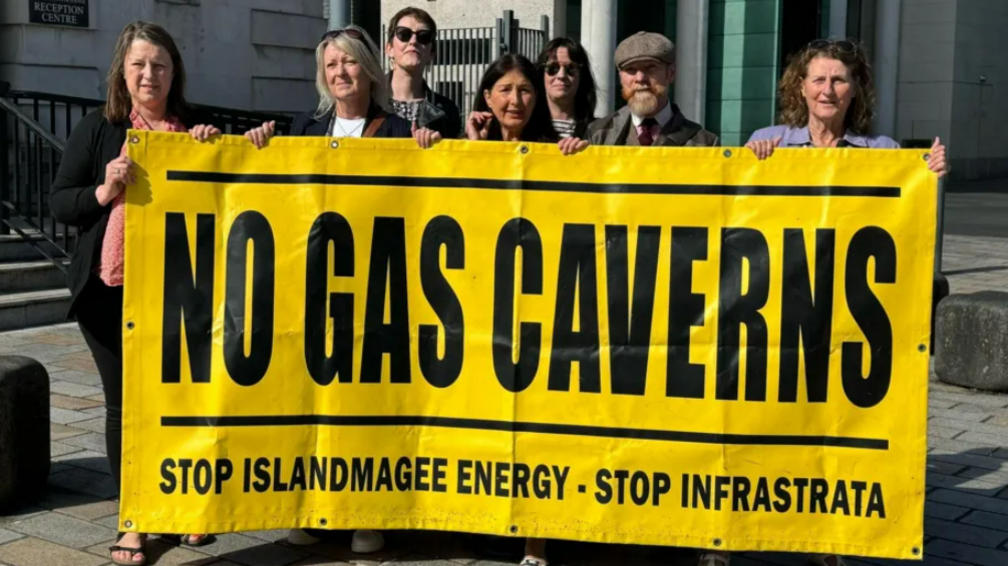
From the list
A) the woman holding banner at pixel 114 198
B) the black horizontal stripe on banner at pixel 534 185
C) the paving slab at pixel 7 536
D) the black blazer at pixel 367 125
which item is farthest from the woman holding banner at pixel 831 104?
the paving slab at pixel 7 536

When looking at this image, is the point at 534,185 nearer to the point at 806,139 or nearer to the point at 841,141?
the point at 806,139

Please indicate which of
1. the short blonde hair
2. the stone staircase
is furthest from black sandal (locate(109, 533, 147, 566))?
the stone staircase

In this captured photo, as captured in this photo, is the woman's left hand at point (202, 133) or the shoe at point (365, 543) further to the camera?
the shoe at point (365, 543)

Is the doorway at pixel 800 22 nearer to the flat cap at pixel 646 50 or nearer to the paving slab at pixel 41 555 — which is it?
the flat cap at pixel 646 50

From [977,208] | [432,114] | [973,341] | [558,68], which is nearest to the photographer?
[558,68]

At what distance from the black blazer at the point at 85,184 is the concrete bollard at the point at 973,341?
18.5 feet

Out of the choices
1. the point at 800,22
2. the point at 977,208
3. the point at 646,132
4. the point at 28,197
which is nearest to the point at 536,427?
the point at 646,132

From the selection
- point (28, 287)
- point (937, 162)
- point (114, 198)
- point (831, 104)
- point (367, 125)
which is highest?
point (831, 104)

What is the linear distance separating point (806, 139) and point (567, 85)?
1061 millimetres

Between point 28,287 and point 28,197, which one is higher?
point 28,197

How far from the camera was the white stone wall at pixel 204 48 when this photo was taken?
39.0ft

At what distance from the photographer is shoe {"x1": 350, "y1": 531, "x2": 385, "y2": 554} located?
4.73 meters

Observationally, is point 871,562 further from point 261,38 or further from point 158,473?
point 261,38

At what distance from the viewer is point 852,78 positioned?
464 cm
